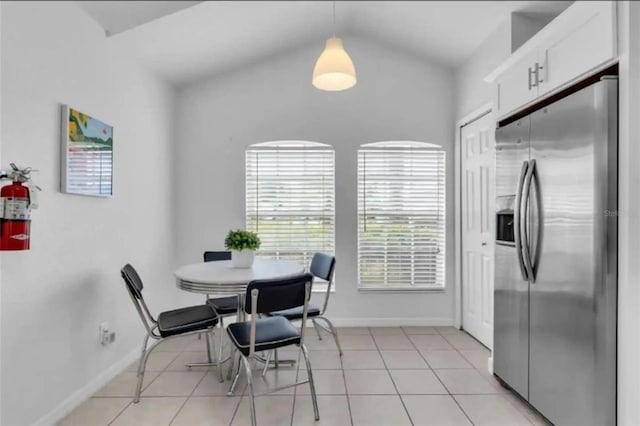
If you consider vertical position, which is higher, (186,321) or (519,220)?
(519,220)

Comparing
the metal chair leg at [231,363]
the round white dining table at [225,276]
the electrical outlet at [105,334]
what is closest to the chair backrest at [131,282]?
the round white dining table at [225,276]

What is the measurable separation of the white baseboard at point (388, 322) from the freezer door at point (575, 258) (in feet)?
6.05

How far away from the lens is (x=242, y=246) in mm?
2863

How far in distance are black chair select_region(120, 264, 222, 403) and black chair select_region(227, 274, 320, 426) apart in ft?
1.10

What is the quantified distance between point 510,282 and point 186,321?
7.05 ft

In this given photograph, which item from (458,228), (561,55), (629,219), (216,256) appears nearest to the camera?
(629,219)

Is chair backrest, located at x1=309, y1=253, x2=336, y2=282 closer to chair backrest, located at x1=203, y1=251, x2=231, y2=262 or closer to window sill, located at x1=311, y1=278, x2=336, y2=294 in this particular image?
window sill, located at x1=311, y1=278, x2=336, y2=294

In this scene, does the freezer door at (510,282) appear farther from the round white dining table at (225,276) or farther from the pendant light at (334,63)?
the round white dining table at (225,276)

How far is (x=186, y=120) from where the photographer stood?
4094 mm

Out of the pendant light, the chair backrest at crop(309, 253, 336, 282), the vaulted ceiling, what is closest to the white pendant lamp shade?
the pendant light

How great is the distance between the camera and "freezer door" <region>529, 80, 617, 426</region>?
5.80 feet

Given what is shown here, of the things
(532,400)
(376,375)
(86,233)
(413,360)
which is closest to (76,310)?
(86,233)

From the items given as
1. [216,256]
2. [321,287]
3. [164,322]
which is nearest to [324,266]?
[321,287]

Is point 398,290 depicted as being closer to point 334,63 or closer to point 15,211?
point 334,63
